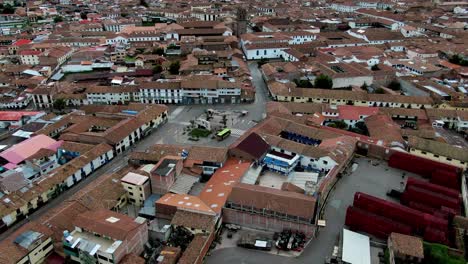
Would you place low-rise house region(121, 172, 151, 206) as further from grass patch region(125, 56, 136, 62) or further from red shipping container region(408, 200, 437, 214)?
grass patch region(125, 56, 136, 62)

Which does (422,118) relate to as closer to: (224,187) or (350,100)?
(350,100)

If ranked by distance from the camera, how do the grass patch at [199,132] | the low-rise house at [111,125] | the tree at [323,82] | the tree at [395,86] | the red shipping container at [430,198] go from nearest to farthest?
the red shipping container at [430,198], the low-rise house at [111,125], the grass patch at [199,132], the tree at [323,82], the tree at [395,86]

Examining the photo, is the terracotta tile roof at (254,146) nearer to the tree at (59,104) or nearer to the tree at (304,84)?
the tree at (304,84)

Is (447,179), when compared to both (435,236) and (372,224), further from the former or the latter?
(372,224)

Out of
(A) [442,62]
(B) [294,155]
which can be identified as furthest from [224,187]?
(A) [442,62]

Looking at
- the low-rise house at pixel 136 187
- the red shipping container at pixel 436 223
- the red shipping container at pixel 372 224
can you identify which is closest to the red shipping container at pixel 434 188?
the red shipping container at pixel 436 223

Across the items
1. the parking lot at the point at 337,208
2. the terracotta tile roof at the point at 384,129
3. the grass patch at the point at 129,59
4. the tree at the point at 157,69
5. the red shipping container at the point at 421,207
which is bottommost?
the parking lot at the point at 337,208
